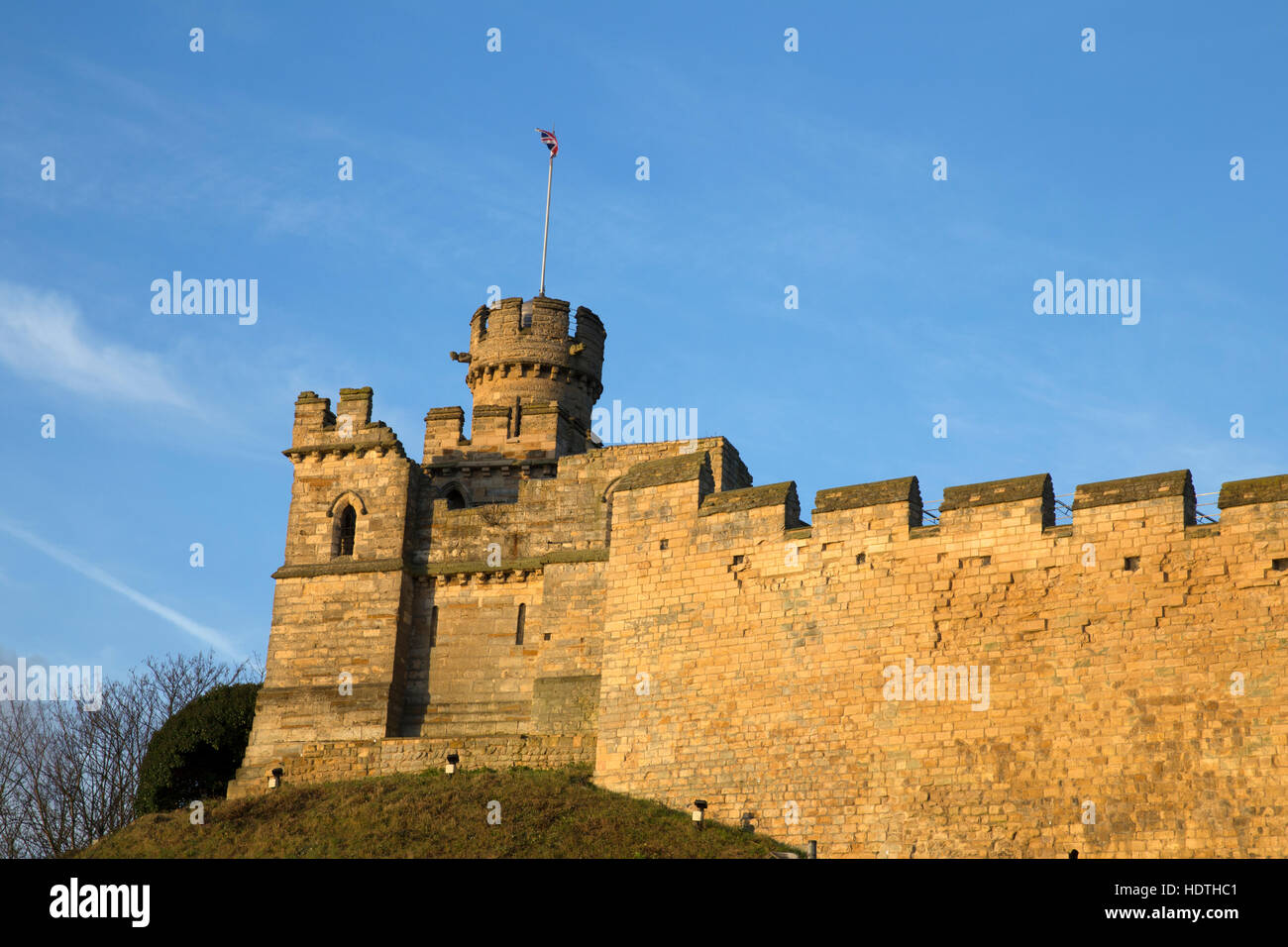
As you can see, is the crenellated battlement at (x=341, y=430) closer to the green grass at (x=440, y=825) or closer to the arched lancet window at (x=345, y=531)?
the arched lancet window at (x=345, y=531)

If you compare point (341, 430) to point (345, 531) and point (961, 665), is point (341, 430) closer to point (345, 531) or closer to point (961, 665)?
point (345, 531)

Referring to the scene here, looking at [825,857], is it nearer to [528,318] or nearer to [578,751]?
[578,751]

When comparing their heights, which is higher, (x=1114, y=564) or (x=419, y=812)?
(x=1114, y=564)

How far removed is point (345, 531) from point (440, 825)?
9.05m

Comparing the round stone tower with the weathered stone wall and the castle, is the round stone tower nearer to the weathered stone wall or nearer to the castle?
the castle

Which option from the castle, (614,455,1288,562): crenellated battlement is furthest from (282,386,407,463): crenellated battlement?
(614,455,1288,562): crenellated battlement

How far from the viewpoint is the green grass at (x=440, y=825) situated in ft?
88.8

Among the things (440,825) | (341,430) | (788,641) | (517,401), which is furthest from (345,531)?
(788,641)

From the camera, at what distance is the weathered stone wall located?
965 inches

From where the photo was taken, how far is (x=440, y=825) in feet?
92.9
